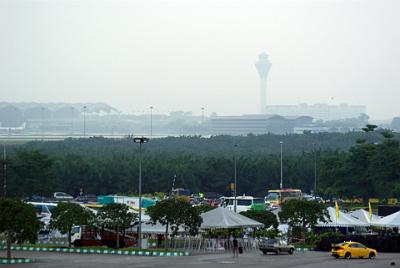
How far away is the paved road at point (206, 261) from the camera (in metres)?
41.8

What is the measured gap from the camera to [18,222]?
44094 millimetres

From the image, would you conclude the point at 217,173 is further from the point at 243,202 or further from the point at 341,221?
the point at 341,221

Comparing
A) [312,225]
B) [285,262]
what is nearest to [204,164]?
[312,225]

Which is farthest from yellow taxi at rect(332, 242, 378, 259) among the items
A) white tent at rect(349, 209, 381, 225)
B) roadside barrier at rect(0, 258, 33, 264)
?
roadside barrier at rect(0, 258, 33, 264)

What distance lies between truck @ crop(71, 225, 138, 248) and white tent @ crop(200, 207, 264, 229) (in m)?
4.14

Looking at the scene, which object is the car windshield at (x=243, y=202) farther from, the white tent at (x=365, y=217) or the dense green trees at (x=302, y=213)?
the dense green trees at (x=302, y=213)

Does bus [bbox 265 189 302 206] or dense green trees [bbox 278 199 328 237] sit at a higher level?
bus [bbox 265 189 302 206]

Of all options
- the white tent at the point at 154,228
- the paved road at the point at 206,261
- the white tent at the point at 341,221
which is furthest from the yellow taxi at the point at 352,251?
the white tent at the point at 341,221


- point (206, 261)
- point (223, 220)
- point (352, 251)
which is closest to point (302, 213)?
point (223, 220)

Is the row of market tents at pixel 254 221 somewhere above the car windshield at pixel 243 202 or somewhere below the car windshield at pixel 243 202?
below

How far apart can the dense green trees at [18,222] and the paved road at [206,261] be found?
4.04ft

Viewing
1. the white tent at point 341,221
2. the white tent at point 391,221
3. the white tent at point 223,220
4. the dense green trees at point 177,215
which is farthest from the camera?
the white tent at point 341,221

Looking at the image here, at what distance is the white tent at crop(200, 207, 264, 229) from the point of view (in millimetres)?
52469

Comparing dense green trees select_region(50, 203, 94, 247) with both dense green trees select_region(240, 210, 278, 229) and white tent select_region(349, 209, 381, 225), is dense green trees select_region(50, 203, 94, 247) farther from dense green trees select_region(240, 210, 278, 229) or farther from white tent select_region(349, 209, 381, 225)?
white tent select_region(349, 209, 381, 225)
